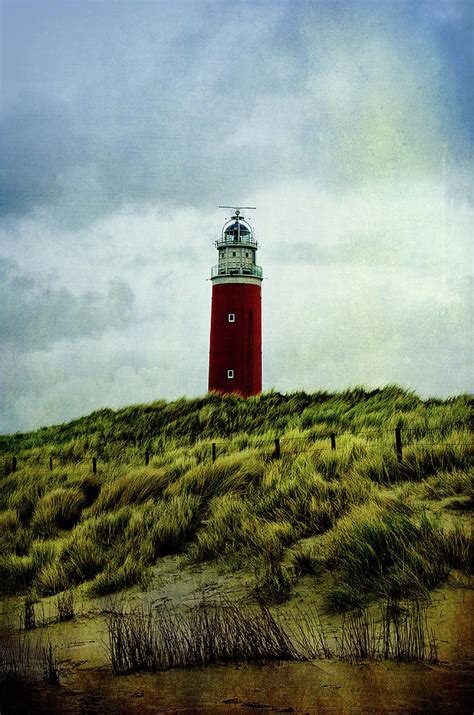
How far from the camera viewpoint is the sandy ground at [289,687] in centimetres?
467

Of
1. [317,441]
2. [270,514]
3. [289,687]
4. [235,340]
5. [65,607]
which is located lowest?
[289,687]

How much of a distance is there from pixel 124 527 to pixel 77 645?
369cm

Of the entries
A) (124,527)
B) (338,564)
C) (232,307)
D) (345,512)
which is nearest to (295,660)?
(338,564)

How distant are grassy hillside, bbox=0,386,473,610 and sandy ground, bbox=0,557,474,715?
886mm

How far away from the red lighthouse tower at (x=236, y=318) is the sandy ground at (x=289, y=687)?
82.1ft

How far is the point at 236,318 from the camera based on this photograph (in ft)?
104

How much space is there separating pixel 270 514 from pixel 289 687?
4.27 meters

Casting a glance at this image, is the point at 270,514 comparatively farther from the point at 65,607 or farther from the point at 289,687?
the point at 289,687

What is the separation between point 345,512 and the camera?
28.2ft

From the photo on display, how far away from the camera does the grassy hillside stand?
268 inches

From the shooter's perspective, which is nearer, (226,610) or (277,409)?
(226,610)

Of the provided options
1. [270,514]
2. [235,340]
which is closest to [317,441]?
[270,514]

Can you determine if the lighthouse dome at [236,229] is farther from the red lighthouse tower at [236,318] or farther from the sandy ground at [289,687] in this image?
the sandy ground at [289,687]

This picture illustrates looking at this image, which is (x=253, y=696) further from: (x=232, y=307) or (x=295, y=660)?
(x=232, y=307)
